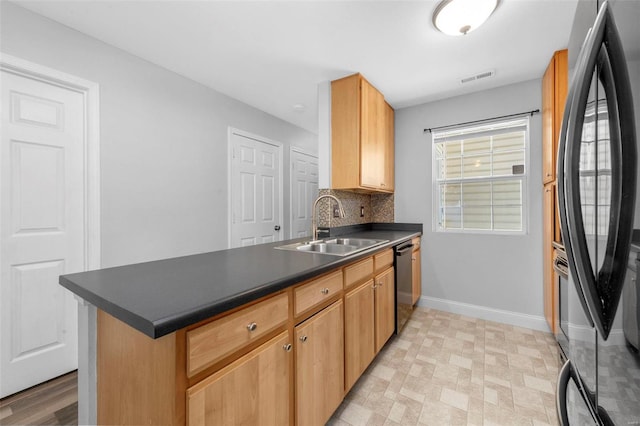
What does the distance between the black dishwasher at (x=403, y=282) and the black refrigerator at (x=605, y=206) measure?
1.71 m

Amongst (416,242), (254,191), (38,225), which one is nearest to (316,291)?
(38,225)

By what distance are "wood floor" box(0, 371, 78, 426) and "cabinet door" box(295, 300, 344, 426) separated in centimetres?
137

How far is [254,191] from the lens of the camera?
340cm

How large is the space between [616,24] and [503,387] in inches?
83.3

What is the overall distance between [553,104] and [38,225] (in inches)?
155

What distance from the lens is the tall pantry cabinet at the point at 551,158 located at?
218 centimetres

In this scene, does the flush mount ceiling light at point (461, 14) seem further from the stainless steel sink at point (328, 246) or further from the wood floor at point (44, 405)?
the wood floor at point (44, 405)

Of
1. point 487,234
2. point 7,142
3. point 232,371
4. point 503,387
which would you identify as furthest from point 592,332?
point 7,142

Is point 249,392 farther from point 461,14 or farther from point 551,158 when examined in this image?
point 551,158

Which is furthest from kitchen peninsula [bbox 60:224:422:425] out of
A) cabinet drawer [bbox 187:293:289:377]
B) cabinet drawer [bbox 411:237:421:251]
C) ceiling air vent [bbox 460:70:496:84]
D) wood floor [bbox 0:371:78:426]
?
ceiling air vent [bbox 460:70:496:84]

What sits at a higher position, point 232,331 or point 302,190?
point 302,190

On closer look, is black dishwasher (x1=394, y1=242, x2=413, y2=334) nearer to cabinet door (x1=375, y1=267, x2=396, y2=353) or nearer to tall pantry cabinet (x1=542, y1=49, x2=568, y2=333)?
cabinet door (x1=375, y1=267, x2=396, y2=353)

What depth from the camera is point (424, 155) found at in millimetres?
3262

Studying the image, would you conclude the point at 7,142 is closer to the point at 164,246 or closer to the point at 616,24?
the point at 164,246
